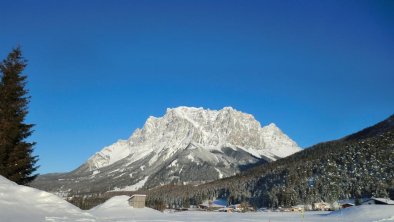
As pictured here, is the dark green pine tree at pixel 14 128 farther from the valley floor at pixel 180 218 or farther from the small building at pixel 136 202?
the small building at pixel 136 202

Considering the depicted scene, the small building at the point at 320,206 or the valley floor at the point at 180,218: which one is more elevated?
the small building at the point at 320,206

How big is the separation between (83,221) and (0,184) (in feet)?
18.3

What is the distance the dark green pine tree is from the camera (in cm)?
3016

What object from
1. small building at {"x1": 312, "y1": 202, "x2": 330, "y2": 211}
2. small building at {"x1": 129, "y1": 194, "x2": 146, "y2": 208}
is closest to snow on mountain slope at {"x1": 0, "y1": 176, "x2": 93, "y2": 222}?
small building at {"x1": 129, "y1": 194, "x2": 146, "y2": 208}

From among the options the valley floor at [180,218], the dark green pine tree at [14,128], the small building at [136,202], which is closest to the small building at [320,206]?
the valley floor at [180,218]

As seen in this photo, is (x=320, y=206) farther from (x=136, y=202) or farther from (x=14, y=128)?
(x=14, y=128)

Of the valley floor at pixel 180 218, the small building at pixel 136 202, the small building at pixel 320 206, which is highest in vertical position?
the small building at pixel 320 206

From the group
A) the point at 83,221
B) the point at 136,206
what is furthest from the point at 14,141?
the point at 136,206

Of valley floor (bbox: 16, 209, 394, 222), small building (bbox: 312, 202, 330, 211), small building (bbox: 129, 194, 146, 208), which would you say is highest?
small building (bbox: 312, 202, 330, 211)

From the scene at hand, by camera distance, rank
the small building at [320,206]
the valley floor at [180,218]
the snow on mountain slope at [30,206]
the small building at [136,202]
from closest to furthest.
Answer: the snow on mountain slope at [30,206]
the valley floor at [180,218]
the small building at [136,202]
the small building at [320,206]

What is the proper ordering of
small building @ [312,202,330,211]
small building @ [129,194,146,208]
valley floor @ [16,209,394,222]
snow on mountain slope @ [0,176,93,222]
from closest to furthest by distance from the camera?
snow on mountain slope @ [0,176,93,222], valley floor @ [16,209,394,222], small building @ [129,194,146,208], small building @ [312,202,330,211]

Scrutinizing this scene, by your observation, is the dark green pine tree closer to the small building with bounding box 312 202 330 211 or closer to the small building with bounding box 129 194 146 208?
the small building with bounding box 129 194 146 208

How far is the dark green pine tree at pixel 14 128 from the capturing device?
3016 centimetres

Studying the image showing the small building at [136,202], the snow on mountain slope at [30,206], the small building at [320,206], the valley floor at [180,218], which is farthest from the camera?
the small building at [320,206]
